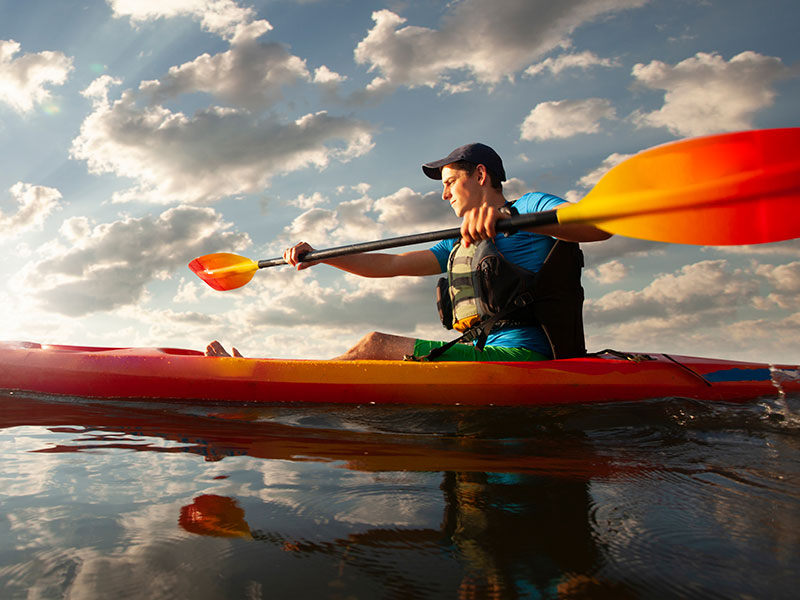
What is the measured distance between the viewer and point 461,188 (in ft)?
11.1

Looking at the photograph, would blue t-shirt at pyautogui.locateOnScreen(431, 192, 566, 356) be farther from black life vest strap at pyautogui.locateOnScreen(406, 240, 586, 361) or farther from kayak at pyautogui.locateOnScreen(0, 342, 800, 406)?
kayak at pyautogui.locateOnScreen(0, 342, 800, 406)

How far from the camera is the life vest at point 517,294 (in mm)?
3066

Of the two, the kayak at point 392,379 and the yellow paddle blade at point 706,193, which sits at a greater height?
the yellow paddle blade at point 706,193

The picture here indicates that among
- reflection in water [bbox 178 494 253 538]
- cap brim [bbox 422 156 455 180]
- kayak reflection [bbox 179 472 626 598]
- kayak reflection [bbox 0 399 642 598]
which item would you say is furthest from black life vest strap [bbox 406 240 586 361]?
reflection in water [bbox 178 494 253 538]

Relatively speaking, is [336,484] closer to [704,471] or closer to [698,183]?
[704,471]

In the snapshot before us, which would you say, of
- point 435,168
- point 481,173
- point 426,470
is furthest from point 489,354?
point 426,470

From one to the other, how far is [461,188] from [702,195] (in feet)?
4.41

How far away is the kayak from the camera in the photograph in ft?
10.3

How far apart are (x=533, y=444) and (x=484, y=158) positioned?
1755mm

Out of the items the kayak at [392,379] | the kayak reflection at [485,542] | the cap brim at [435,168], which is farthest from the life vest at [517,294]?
the kayak reflection at [485,542]

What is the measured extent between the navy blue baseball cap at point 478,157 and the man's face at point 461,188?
0.06m

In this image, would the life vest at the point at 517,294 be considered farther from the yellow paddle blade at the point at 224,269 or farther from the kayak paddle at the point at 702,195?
the yellow paddle blade at the point at 224,269

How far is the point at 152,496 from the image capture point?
1.37 meters

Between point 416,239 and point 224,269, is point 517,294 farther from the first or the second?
point 224,269
